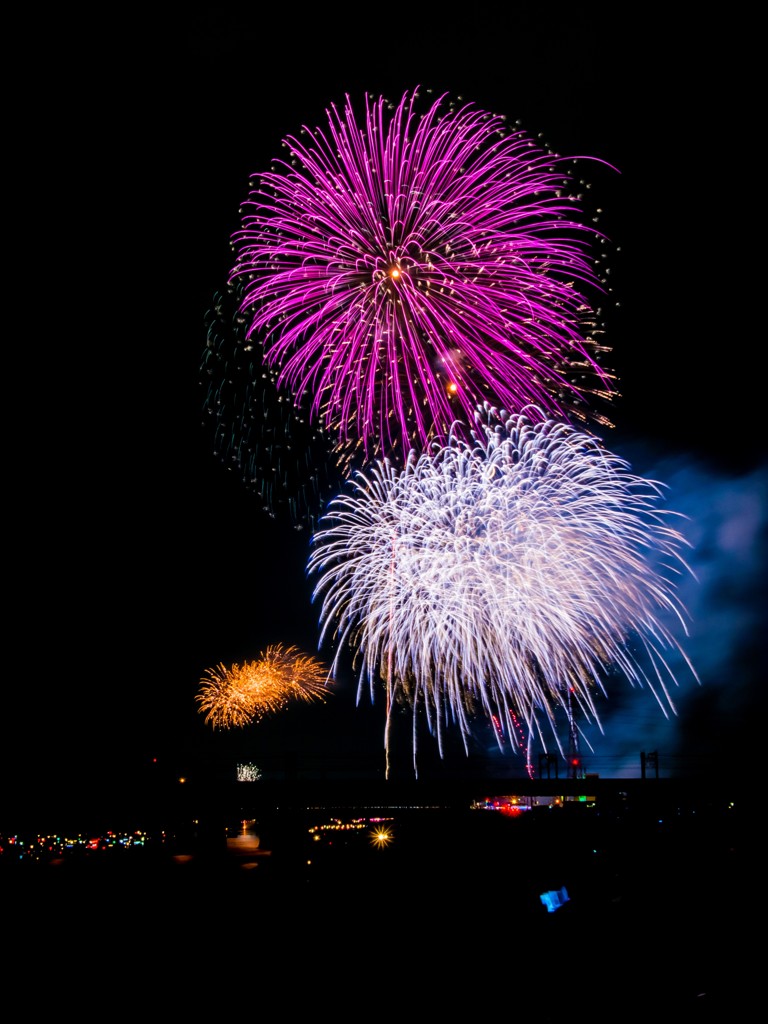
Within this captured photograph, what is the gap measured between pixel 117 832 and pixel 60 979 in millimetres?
9361

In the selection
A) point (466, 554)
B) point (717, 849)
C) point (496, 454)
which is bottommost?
point (717, 849)

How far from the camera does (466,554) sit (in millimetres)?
16891

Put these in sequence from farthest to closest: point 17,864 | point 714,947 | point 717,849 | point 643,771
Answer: point 643,771
point 717,849
point 17,864
point 714,947

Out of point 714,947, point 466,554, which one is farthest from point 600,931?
point 466,554

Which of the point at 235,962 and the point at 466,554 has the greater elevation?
the point at 466,554

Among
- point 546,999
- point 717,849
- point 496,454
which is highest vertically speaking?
point 496,454

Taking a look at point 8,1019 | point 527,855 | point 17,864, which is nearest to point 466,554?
point 527,855

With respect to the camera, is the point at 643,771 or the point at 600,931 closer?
the point at 600,931

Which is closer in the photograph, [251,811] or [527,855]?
[527,855]

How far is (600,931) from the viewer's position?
5926 mm

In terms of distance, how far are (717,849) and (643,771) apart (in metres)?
9.49

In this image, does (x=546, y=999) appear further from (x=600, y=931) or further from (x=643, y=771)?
(x=643, y=771)

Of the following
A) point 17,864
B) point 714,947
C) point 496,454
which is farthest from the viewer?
point 496,454

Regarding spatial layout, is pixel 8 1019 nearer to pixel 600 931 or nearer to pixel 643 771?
pixel 600 931
